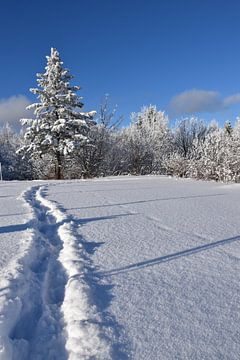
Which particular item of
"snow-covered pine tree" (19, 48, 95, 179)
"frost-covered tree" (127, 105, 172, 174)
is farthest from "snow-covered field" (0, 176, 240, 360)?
"frost-covered tree" (127, 105, 172, 174)

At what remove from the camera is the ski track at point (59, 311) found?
2188 mm

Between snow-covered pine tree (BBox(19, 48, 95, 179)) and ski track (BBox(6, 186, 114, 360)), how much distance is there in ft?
64.0

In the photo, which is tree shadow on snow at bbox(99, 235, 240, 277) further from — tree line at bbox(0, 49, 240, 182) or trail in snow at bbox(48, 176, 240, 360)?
tree line at bbox(0, 49, 240, 182)

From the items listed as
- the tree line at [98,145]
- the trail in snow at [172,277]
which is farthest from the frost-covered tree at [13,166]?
the trail in snow at [172,277]

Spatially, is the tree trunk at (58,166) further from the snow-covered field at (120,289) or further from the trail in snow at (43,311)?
the trail in snow at (43,311)

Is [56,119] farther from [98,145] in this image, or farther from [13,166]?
[13,166]

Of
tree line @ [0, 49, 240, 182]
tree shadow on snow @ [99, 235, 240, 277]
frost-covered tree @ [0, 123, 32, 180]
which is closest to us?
tree shadow on snow @ [99, 235, 240, 277]

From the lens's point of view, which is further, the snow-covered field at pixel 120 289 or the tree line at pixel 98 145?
the tree line at pixel 98 145

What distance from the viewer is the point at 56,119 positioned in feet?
81.3

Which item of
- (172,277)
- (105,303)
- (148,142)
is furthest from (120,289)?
(148,142)

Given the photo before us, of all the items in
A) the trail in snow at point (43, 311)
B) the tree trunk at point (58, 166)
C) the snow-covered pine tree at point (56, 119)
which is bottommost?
the trail in snow at point (43, 311)

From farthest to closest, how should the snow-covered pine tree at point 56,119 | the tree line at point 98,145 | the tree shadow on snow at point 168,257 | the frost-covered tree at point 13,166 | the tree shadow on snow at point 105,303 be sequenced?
the frost-covered tree at point 13,166, the snow-covered pine tree at point 56,119, the tree line at point 98,145, the tree shadow on snow at point 168,257, the tree shadow on snow at point 105,303

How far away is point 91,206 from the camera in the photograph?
25.3ft

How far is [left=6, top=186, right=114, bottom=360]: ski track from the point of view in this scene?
7.18 feet
